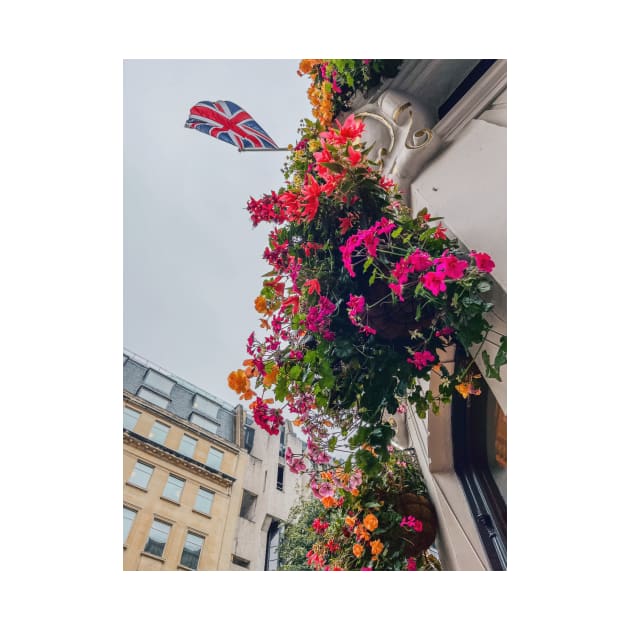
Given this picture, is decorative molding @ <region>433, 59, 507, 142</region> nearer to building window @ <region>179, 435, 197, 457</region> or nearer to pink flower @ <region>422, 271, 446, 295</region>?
pink flower @ <region>422, 271, 446, 295</region>

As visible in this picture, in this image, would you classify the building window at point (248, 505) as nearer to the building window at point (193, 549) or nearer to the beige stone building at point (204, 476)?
the beige stone building at point (204, 476)

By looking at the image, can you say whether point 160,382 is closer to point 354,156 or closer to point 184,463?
point 184,463

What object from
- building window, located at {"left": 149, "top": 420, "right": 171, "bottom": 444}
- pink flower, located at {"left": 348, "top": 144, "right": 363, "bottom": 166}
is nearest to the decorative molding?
pink flower, located at {"left": 348, "top": 144, "right": 363, "bottom": 166}

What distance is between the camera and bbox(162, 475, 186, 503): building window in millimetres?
5869

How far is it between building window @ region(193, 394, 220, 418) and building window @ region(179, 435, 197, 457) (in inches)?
41.2

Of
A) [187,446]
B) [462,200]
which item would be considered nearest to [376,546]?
[462,200]

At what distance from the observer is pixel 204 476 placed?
6.73m

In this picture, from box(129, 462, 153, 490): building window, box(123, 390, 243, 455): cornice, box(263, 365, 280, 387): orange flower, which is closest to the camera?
box(263, 365, 280, 387): orange flower

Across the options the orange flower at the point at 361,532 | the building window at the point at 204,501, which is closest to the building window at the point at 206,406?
the building window at the point at 204,501

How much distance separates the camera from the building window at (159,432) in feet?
24.0

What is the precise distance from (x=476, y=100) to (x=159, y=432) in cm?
765
